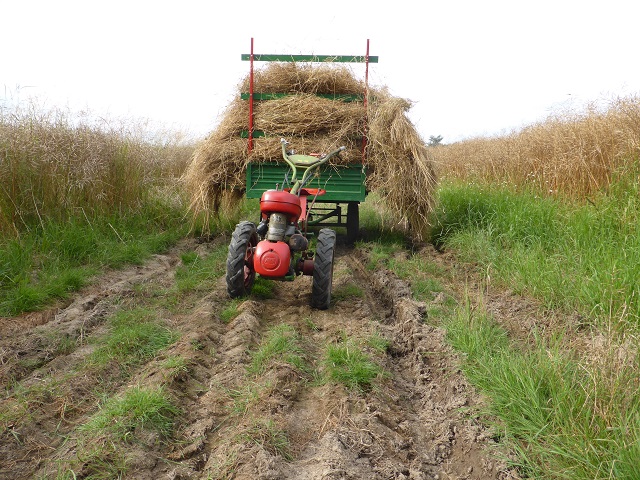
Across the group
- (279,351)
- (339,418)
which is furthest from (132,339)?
(339,418)

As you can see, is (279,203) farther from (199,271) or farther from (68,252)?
(68,252)

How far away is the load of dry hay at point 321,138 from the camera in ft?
21.8

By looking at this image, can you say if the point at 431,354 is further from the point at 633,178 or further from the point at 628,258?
the point at 633,178

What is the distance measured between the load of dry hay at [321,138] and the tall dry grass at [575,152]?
0.68 m

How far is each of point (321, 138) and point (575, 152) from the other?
3.06 m

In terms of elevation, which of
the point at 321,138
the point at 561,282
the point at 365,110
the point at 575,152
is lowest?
the point at 561,282

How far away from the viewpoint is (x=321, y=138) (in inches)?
273

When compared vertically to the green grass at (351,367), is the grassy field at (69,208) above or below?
above

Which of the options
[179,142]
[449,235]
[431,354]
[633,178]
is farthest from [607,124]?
[179,142]

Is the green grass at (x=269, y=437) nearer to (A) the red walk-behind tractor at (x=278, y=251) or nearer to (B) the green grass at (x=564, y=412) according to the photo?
(B) the green grass at (x=564, y=412)

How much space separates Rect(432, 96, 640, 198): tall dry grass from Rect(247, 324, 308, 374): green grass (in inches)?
152

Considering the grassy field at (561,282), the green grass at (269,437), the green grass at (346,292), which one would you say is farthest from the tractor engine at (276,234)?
the green grass at (269,437)

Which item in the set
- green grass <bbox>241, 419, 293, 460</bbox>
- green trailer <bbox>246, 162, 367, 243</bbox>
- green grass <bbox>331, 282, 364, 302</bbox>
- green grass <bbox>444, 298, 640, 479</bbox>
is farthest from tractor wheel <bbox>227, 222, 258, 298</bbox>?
green grass <bbox>444, 298, 640, 479</bbox>

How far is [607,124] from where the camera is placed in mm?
6395
